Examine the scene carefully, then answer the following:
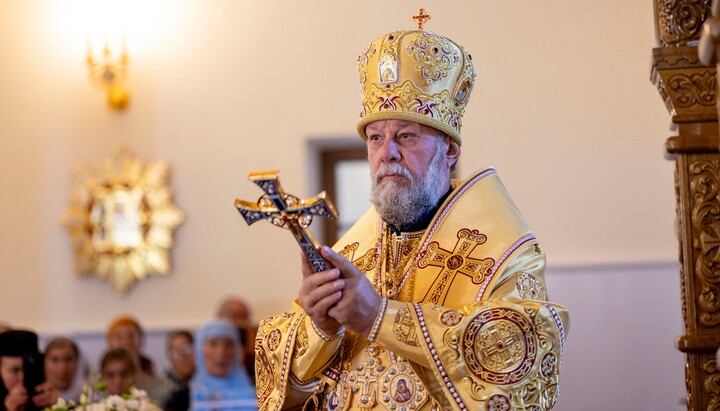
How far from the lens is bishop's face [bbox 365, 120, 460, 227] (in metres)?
3.16

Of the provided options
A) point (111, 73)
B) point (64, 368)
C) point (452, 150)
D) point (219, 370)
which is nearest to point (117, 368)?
point (64, 368)

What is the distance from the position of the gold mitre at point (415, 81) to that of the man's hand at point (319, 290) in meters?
0.72

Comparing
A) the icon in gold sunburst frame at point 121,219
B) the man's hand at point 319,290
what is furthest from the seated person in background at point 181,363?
the man's hand at point 319,290

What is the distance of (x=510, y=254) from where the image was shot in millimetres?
3080

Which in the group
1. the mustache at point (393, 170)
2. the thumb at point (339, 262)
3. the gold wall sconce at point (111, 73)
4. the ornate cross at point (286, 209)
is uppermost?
the gold wall sconce at point (111, 73)

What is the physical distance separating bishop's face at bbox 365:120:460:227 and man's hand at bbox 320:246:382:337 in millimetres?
443

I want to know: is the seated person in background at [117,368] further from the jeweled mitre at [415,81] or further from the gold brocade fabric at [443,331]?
the jeweled mitre at [415,81]

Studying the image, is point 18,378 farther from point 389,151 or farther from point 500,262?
point 500,262

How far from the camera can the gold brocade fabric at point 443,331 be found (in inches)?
112

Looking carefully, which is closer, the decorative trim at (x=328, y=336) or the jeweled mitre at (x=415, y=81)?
the decorative trim at (x=328, y=336)

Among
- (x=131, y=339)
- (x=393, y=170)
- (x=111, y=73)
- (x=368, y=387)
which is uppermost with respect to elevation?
(x=111, y=73)

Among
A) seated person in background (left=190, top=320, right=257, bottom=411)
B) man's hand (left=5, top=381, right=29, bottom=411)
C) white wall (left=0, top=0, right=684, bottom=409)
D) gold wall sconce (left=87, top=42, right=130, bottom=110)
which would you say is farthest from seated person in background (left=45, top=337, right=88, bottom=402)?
gold wall sconce (left=87, top=42, right=130, bottom=110)

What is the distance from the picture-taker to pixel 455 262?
10.3 feet

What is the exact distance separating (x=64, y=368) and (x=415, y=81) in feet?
13.7
